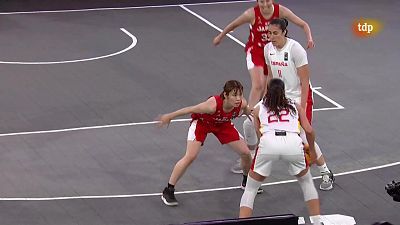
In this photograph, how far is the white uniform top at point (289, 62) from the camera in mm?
11242

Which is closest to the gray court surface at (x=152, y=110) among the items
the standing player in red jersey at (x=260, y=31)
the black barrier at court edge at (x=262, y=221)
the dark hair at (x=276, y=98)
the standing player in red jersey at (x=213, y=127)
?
the standing player in red jersey at (x=213, y=127)

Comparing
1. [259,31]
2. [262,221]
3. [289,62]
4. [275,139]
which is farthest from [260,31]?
[262,221]

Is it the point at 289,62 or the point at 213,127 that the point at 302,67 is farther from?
the point at 213,127

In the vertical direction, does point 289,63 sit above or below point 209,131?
above

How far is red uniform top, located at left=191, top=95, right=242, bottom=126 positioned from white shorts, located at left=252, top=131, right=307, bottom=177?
0.96 metres

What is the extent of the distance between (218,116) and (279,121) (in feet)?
3.69

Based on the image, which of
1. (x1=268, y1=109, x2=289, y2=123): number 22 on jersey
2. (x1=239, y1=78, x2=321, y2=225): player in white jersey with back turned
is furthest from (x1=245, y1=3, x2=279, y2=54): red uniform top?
(x1=268, y1=109, x2=289, y2=123): number 22 on jersey

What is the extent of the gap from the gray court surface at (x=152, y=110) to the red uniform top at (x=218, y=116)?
932 millimetres

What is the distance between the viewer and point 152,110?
14.5m

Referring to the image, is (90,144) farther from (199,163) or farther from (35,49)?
(35,49)

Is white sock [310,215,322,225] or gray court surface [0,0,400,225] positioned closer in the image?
white sock [310,215,322,225]

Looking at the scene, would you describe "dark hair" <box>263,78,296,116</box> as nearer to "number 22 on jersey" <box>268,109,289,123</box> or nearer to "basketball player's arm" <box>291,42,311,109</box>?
"number 22 on jersey" <box>268,109,289,123</box>

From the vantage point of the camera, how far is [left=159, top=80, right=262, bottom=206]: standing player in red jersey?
419 inches

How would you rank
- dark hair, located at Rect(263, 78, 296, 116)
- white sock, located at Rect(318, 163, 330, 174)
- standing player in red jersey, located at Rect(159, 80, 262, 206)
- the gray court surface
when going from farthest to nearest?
white sock, located at Rect(318, 163, 330, 174), the gray court surface, standing player in red jersey, located at Rect(159, 80, 262, 206), dark hair, located at Rect(263, 78, 296, 116)
